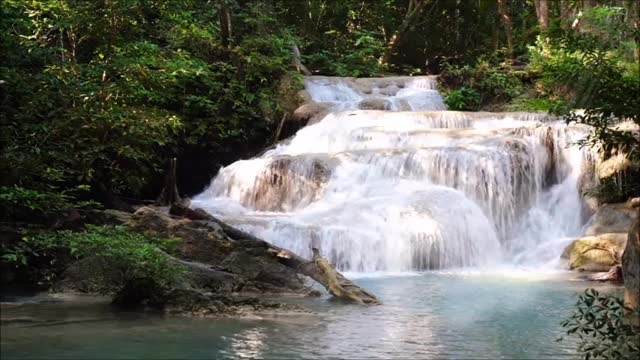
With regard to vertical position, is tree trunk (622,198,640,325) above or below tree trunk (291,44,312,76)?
below

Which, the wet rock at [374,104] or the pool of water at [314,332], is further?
the wet rock at [374,104]

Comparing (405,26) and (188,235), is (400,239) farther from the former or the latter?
(405,26)

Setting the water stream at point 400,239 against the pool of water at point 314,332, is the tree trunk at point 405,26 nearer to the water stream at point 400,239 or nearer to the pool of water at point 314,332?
the water stream at point 400,239

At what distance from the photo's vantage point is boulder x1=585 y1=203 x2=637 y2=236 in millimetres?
12359

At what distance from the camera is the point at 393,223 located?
12.4 m

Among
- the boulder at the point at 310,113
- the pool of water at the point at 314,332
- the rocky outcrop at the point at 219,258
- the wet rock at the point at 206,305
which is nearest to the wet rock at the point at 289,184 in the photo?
the boulder at the point at 310,113

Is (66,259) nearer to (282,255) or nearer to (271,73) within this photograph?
(282,255)

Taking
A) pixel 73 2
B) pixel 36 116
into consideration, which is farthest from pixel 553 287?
pixel 73 2

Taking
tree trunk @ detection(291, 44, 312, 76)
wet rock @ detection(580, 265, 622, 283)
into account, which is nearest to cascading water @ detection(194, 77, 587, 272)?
wet rock @ detection(580, 265, 622, 283)

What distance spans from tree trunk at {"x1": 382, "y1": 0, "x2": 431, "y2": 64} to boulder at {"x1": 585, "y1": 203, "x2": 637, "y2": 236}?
15245mm

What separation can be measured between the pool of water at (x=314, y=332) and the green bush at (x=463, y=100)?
13.8m

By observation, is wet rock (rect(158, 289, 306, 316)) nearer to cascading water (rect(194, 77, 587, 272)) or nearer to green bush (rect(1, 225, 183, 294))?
green bush (rect(1, 225, 183, 294))

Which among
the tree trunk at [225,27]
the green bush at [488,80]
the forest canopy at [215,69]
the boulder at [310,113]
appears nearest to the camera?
the forest canopy at [215,69]

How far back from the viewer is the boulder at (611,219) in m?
12.4
